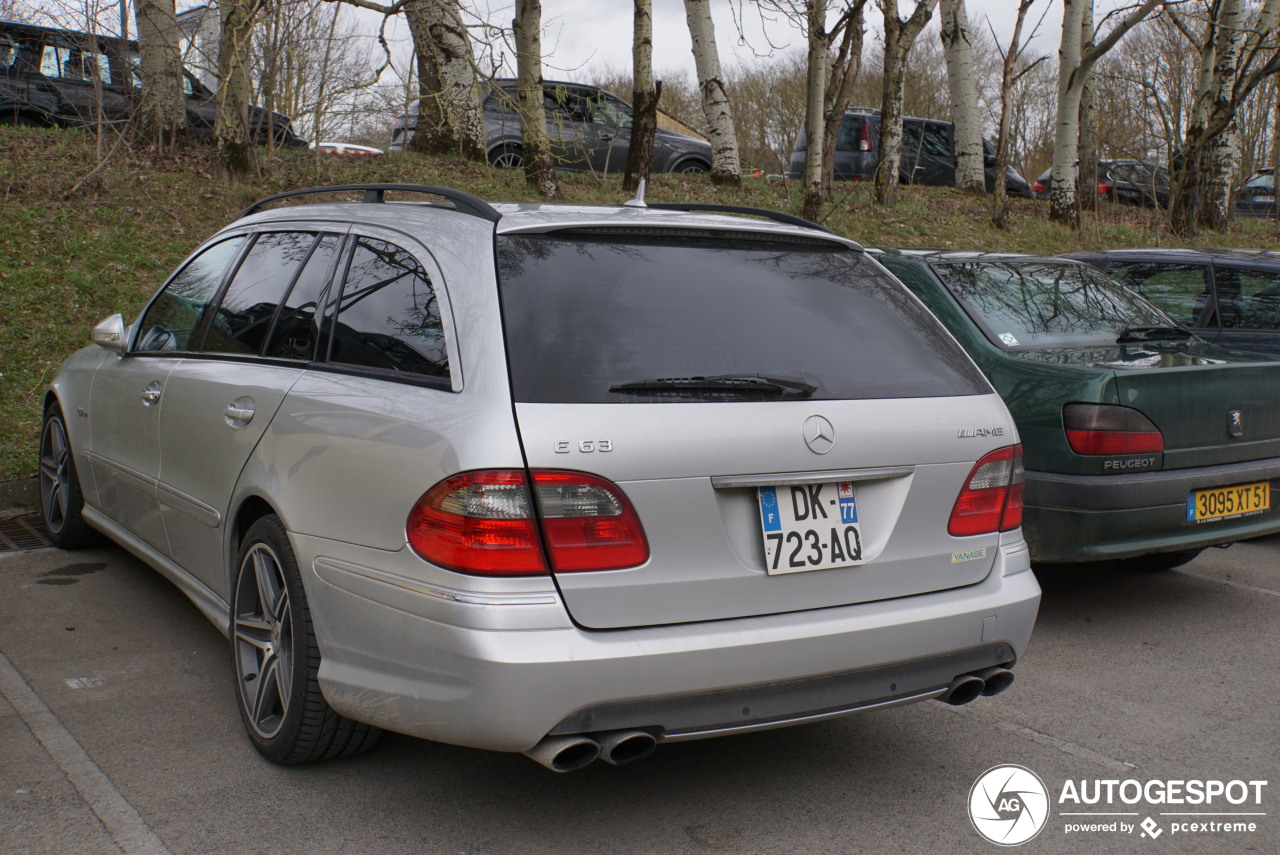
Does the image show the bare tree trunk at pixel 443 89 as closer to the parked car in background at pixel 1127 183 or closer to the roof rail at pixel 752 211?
the roof rail at pixel 752 211

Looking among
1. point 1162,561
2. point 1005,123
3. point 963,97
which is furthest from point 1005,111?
point 1162,561

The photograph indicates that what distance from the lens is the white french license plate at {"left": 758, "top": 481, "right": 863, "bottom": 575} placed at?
9.11 ft

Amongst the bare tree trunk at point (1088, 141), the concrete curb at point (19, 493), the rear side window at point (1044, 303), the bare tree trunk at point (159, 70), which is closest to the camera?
the rear side window at point (1044, 303)

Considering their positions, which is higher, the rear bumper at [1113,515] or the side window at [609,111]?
the side window at [609,111]

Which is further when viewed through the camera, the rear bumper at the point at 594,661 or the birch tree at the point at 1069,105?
the birch tree at the point at 1069,105

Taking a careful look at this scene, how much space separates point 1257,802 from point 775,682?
1.58 m

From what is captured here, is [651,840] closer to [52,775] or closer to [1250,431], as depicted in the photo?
[52,775]

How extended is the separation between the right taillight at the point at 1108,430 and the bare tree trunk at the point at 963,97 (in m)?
14.2

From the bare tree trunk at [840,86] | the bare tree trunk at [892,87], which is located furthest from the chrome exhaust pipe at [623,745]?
the bare tree trunk at [892,87]

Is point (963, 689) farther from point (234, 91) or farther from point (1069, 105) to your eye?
point (1069, 105)

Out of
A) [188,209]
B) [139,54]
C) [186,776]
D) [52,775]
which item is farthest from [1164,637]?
[139,54]

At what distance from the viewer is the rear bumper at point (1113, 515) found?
459cm

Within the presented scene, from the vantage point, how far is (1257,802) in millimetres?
3238

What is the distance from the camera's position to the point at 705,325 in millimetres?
2963
